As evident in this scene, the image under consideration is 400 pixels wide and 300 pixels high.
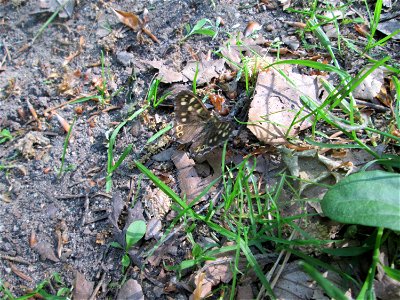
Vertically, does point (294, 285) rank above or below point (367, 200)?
below

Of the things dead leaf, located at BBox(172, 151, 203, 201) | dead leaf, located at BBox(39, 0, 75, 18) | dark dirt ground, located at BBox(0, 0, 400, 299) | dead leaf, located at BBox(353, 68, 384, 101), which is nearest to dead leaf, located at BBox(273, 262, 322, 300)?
dark dirt ground, located at BBox(0, 0, 400, 299)

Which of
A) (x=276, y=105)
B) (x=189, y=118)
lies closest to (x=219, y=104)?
(x=189, y=118)

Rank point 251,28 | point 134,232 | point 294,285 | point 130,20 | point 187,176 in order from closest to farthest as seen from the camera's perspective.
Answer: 1. point 294,285
2. point 134,232
3. point 187,176
4. point 251,28
5. point 130,20

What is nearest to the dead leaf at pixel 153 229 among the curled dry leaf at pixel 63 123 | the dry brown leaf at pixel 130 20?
the curled dry leaf at pixel 63 123

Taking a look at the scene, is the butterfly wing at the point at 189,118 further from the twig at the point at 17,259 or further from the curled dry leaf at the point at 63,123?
the twig at the point at 17,259

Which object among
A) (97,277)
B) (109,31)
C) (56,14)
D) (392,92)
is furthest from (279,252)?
(56,14)

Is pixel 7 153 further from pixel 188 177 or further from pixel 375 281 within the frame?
pixel 375 281

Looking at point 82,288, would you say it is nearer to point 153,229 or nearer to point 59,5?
point 153,229
